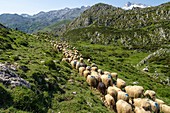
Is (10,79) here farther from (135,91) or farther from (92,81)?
(135,91)

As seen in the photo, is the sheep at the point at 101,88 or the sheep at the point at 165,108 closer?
the sheep at the point at 165,108

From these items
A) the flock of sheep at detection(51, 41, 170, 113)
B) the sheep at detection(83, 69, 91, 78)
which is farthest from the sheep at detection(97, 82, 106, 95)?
the sheep at detection(83, 69, 91, 78)

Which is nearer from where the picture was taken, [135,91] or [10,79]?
[10,79]

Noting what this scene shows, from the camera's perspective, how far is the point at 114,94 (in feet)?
100

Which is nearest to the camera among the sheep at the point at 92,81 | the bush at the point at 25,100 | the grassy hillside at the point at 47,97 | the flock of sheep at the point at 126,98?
the bush at the point at 25,100

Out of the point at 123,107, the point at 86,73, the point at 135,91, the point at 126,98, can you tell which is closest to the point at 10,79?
the point at 123,107

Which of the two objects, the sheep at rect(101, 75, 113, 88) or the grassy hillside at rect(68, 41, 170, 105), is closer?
the sheep at rect(101, 75, 113, 88)

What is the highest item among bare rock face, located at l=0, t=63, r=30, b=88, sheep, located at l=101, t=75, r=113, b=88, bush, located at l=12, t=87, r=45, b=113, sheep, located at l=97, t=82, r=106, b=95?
bare rock face, located at l=0, t=63, r=30, b=88

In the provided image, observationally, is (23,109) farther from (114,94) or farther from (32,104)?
(114,94)

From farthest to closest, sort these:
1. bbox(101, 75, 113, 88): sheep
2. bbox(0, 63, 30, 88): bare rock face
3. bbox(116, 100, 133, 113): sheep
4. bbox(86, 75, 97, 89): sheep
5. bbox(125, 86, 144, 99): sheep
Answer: bbox(86, 75, 97, 89): sheep
bbox(101, 75, 113, 88): sheep
bbox(125, 86, 144, 99): sheep
bbox(116, 100, 133, 113): sheep
bbox(0, 63, 30, 88): bare rock face

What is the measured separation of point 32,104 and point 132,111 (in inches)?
381

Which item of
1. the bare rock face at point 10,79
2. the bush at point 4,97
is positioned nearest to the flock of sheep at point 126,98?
the bare rock face at point 10,79

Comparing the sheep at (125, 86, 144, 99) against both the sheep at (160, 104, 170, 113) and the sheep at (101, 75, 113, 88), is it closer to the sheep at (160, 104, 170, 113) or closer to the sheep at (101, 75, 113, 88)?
the sheep at (160, 104, 170, 113)

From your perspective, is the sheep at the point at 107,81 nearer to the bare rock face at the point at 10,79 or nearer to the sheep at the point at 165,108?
the sheep at the point at 165,108
